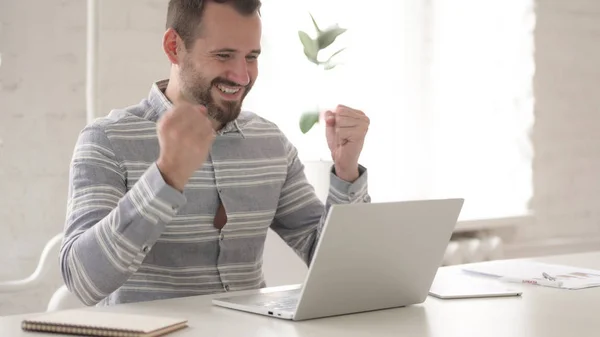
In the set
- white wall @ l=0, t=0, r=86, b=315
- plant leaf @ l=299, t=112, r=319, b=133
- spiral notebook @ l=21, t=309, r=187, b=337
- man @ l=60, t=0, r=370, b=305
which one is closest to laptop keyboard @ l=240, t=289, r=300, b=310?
spiral notebook @ l=21, t=309, r=187, b=337

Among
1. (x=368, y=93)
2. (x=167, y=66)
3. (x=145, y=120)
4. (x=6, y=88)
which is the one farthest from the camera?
(x=368, y=93)

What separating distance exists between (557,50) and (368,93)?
2.91 feet

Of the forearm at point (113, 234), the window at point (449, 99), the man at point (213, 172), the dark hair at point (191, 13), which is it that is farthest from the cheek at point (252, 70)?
the window at point (449, 99)

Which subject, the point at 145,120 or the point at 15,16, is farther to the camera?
the point at 15,16

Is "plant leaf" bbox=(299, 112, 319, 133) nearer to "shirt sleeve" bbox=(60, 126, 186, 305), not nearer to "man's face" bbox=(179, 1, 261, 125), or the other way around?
"man's face" bbox=(179, 1, 261, 125)

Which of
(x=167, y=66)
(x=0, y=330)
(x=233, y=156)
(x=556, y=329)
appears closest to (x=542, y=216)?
(x=167, y=66)

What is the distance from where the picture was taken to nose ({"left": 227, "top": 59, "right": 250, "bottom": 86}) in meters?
2.02

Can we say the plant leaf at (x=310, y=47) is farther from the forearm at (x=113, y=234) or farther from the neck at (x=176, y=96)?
the forearm at (x=113, y=234)

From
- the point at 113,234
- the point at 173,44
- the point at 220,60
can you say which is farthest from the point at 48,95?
the point at 113,234

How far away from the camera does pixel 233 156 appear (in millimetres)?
2061

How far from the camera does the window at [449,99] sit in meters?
3.76

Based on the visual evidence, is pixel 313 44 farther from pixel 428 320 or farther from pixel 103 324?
pixel 103 324

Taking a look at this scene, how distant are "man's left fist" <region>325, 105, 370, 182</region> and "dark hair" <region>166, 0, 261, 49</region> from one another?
306 mm

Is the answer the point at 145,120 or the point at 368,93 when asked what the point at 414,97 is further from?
the point at 145,120
